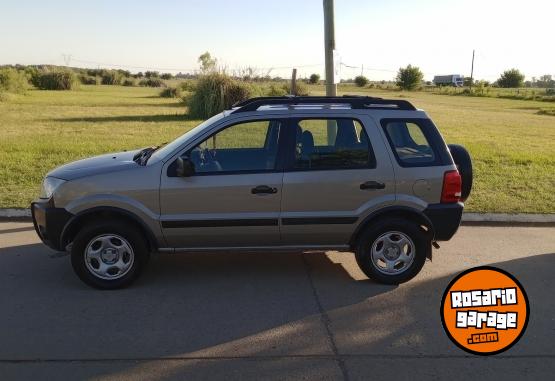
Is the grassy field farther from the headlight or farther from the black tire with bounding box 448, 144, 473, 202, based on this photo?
the headlight

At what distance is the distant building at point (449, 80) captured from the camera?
110 metres

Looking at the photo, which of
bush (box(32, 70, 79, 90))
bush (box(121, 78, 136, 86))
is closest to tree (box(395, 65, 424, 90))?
bush (box(121, 78, 136, 86))

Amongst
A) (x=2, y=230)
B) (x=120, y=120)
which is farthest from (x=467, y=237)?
(x=120, y=120)

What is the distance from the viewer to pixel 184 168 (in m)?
4.45

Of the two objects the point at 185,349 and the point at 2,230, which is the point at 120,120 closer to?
the point at 2,230

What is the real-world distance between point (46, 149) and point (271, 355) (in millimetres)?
9617

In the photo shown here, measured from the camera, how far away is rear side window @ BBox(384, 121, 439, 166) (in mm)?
4738

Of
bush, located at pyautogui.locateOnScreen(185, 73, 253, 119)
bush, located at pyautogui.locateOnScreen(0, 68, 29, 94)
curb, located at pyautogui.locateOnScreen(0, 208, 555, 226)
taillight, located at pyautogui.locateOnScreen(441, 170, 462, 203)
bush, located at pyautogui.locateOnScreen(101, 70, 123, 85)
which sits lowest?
curb, located at pyautogui.locateOnScreen(0, 208, 555, 226)

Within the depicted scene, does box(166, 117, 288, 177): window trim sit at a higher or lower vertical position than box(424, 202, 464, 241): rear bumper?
higher

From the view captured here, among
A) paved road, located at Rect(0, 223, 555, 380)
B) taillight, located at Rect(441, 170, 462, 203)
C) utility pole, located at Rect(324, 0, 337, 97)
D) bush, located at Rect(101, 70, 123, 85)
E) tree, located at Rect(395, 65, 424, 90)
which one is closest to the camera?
paved road, located at Rect(0, 223, 555, 380)

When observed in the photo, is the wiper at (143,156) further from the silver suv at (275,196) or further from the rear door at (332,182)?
the rear door at (332,182)

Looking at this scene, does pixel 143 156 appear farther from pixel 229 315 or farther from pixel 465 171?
pixel 465 171

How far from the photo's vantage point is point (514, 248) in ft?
19.5

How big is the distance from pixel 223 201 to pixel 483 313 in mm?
2358
